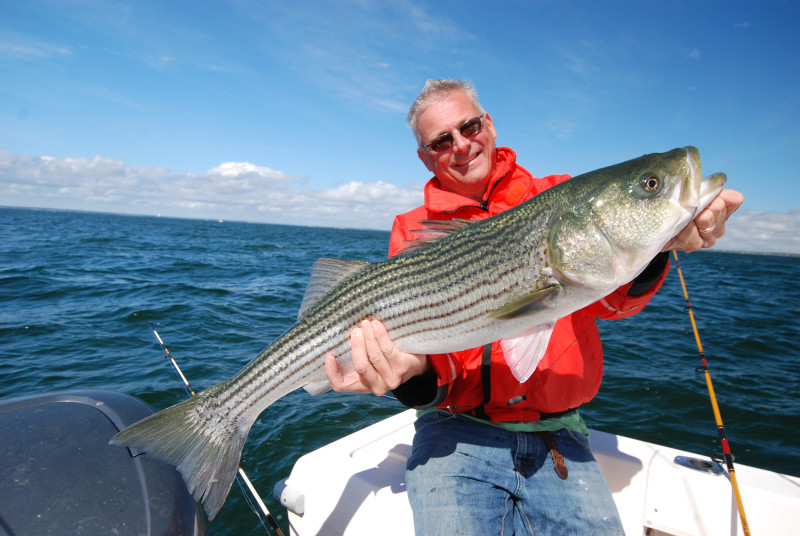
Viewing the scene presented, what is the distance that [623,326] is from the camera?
17.6m

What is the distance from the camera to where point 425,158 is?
16.6 ft

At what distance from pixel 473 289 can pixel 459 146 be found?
6.23 ft

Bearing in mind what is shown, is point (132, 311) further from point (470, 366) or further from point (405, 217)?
point (470, 366)

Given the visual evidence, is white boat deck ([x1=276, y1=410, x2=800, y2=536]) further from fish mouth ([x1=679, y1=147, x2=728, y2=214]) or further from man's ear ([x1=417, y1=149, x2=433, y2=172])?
man's ear ([x1=417, y1=149, x2=433, y2=172])

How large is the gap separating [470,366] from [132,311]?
Answer: 48.7 ft

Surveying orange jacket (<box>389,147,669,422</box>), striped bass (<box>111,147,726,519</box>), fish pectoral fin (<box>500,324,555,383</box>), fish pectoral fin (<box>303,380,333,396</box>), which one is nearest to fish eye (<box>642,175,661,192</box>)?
striped bass (<box>111,147,726,519</box>)

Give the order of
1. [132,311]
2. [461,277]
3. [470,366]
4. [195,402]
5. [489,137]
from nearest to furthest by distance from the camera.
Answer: [461,277], [195,402], [470,366], [489,137], [132,311]

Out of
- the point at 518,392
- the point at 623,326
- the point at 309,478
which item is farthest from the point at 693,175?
the point at 623,326

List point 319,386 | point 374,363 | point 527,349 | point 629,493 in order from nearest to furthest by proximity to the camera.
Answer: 1. point 527,349
2. point 374,363
3. point 319,386
4. point 629,493

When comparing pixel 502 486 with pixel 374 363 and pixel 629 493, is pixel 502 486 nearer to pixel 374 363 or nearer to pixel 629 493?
pixel 374 363

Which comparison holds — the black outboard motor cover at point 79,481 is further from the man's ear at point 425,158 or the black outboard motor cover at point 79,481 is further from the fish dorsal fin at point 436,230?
the man's ear at point 425,158

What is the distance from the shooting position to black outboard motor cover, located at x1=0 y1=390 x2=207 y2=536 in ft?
9.53

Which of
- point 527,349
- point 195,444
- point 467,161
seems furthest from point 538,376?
point 195,444

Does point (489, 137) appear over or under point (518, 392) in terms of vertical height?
over
